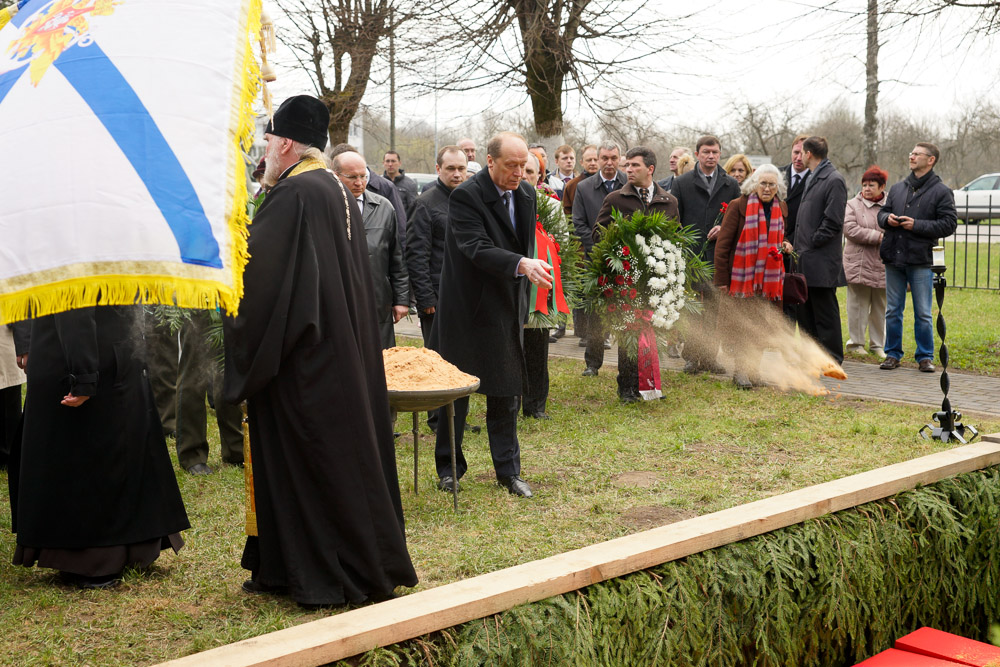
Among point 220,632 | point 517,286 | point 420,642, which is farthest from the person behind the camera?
point 517,286

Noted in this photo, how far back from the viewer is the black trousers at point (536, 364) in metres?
7.99

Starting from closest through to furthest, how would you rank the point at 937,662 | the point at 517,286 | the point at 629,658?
the point at 629,658 < the point at 937,662 < the point at 517,286

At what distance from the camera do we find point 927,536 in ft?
17.3

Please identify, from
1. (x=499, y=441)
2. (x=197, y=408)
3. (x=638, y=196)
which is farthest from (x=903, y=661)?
(x=638, y=196)

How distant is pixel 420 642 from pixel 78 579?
1901 millimetres

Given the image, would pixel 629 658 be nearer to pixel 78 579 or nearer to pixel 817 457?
pixel 78 579

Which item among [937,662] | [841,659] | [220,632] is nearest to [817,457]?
[841,659]

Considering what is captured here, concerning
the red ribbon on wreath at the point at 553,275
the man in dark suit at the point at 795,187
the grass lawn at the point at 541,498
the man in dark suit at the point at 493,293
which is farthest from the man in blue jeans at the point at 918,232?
the man in dark suit at the point at 493,293

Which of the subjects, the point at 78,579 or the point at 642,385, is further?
the point at 642,385

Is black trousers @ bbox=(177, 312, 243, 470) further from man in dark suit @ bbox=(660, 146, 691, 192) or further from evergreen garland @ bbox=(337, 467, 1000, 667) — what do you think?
man in dark suit @ bbox=(660, 146, 691, 192)

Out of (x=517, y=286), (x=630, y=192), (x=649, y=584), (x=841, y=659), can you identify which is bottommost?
(x=841, y=659)

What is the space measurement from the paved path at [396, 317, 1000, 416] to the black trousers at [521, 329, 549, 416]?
2.49 m

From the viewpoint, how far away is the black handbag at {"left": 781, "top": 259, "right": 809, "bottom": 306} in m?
9.29

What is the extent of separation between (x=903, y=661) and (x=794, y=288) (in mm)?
5307
